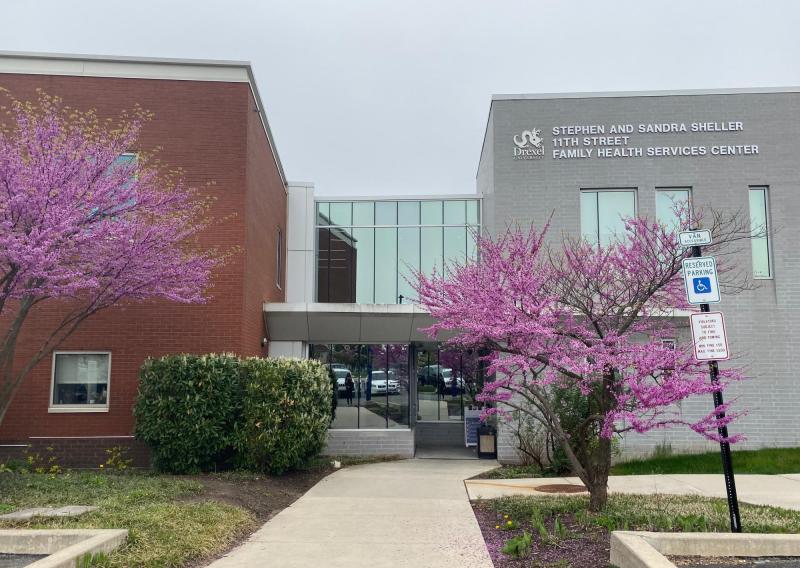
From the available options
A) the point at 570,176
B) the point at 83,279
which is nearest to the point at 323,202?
the point at 570,176

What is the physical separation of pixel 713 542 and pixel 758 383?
10.1m

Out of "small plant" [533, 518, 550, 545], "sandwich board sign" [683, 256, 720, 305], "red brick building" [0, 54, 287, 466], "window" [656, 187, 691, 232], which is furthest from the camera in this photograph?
"window" [656, 187, 691, 232]

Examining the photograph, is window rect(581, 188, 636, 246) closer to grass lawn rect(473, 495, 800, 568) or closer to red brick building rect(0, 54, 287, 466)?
grass lawn rect(473, 495, 800, 568)

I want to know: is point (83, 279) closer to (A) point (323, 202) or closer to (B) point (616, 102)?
(A) point (323, 202)

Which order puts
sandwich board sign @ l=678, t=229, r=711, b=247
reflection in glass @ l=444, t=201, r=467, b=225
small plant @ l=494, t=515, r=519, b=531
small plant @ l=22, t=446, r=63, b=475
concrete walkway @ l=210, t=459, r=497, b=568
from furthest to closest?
1. reflection in glass @ l=444, t=201, r=467, b=225
2. small plant @ l=22, t=446, r=63, b=475
3. small plant @ l=494, t=515, r=519, b=531
4. sandwich board sign @ l=678, t=229, r=711, b=247
5. concrete walkway @ l=210, t=459, r=497, b=568

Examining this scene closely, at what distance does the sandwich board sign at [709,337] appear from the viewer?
21.4ft

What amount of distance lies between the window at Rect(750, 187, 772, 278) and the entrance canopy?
762 centimetres

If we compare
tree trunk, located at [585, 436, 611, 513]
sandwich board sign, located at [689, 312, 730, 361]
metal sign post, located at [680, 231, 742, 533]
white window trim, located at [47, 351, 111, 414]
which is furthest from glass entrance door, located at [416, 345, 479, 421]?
sandwich board sign, located at [689, 312, 730, 361]

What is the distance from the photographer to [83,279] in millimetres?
9312

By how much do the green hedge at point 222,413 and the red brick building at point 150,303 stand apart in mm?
1312

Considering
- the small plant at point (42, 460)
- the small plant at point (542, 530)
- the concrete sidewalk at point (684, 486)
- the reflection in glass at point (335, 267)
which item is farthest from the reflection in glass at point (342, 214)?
the small plant at point (542, 530)

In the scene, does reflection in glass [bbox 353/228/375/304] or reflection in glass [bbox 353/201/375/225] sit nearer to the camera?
reflection in glass [bbox 353/228/375/304]

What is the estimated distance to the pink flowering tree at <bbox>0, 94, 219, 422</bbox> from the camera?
8.93m

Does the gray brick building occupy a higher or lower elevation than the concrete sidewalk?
higher
